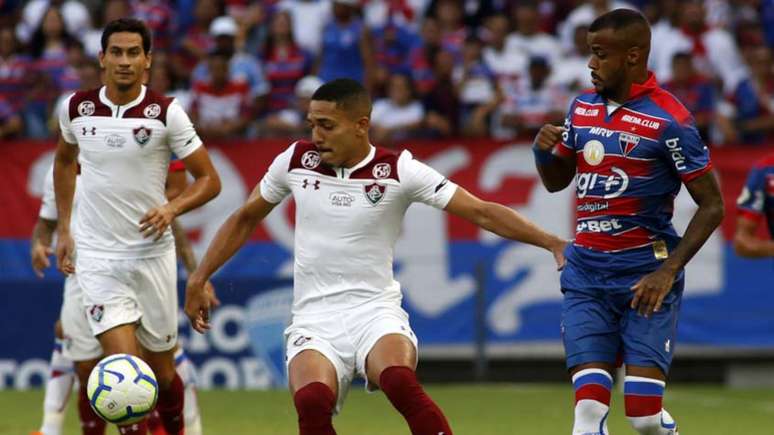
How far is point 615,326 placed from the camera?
26.9ft

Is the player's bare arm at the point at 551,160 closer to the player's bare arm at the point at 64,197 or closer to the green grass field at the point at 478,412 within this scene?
the player's bare arm at the point at 64,197

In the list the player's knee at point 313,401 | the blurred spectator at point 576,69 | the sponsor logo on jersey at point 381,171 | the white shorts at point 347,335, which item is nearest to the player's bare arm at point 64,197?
the white shorts at point 347,335

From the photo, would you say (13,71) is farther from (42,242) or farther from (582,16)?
(42,242)

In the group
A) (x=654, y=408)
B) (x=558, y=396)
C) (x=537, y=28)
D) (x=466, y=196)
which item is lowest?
(x=558, y=396)

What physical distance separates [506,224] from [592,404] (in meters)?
1.07

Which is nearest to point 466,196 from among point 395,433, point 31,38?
point 395,433

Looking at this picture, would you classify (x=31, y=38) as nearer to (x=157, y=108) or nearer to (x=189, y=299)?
(x=157, y=108)

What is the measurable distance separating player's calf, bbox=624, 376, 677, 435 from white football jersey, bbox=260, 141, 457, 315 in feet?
4.56

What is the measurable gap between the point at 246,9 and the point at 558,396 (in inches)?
263

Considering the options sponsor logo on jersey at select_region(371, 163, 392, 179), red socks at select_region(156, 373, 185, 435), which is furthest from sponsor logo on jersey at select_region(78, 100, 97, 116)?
sponsor logo on jersey at select_region(371, 163, 392, 179)

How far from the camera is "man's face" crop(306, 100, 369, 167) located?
816cm

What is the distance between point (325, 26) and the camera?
59.2 feet

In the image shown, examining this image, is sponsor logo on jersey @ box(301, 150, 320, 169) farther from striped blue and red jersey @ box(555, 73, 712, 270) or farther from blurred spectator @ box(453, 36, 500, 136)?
blurred spectator @ box(453, 36, 500, 136)

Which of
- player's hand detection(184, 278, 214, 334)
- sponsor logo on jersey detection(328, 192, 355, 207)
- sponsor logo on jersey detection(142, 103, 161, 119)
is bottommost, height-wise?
player's hand detection(184, 278, 214, 334)
